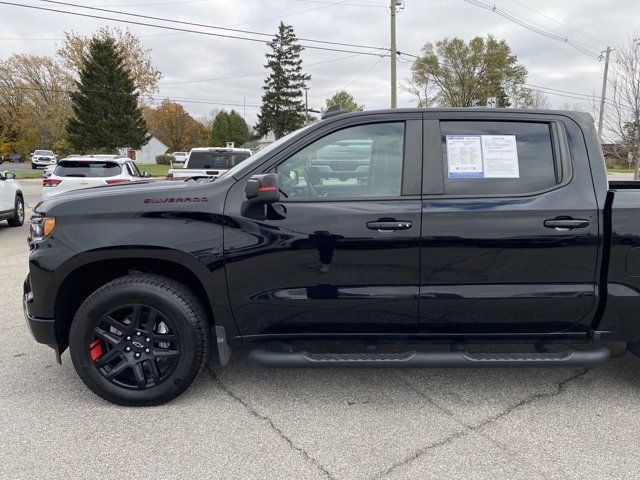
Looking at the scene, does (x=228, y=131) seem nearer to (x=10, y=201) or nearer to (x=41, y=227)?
(x=10, y=201)

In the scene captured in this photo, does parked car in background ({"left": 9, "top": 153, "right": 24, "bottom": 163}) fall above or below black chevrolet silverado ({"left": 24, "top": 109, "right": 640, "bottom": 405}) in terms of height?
above

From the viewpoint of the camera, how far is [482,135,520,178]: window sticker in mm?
2855

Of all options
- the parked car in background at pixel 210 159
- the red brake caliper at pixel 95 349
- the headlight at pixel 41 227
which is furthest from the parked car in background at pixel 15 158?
the red brake caliper at pixel 95 349

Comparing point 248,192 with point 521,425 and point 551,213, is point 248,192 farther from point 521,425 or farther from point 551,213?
point 521,425

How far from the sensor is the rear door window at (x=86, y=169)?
965 cm

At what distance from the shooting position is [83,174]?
381 inches

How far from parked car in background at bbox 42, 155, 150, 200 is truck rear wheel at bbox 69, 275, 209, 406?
7265 mm

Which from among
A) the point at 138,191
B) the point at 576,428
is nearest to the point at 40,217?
the point at 138,191

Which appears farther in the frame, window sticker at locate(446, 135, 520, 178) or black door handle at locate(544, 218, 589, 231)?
window sticker at locate(446, 135, 520, 178)

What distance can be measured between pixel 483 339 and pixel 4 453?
2786 mm

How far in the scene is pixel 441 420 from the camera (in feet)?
9.29

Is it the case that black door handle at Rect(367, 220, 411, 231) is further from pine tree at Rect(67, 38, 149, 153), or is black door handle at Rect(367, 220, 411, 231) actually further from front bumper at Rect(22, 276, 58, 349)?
pine tree at Rect(67, 38, 149, 153)

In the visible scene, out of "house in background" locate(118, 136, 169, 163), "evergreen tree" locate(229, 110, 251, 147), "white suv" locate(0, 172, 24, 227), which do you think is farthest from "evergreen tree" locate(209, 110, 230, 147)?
"white suv" locate(0, 172, 24, 227)

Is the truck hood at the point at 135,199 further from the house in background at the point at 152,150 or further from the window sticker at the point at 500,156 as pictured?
the house in background at the point at 152,150
